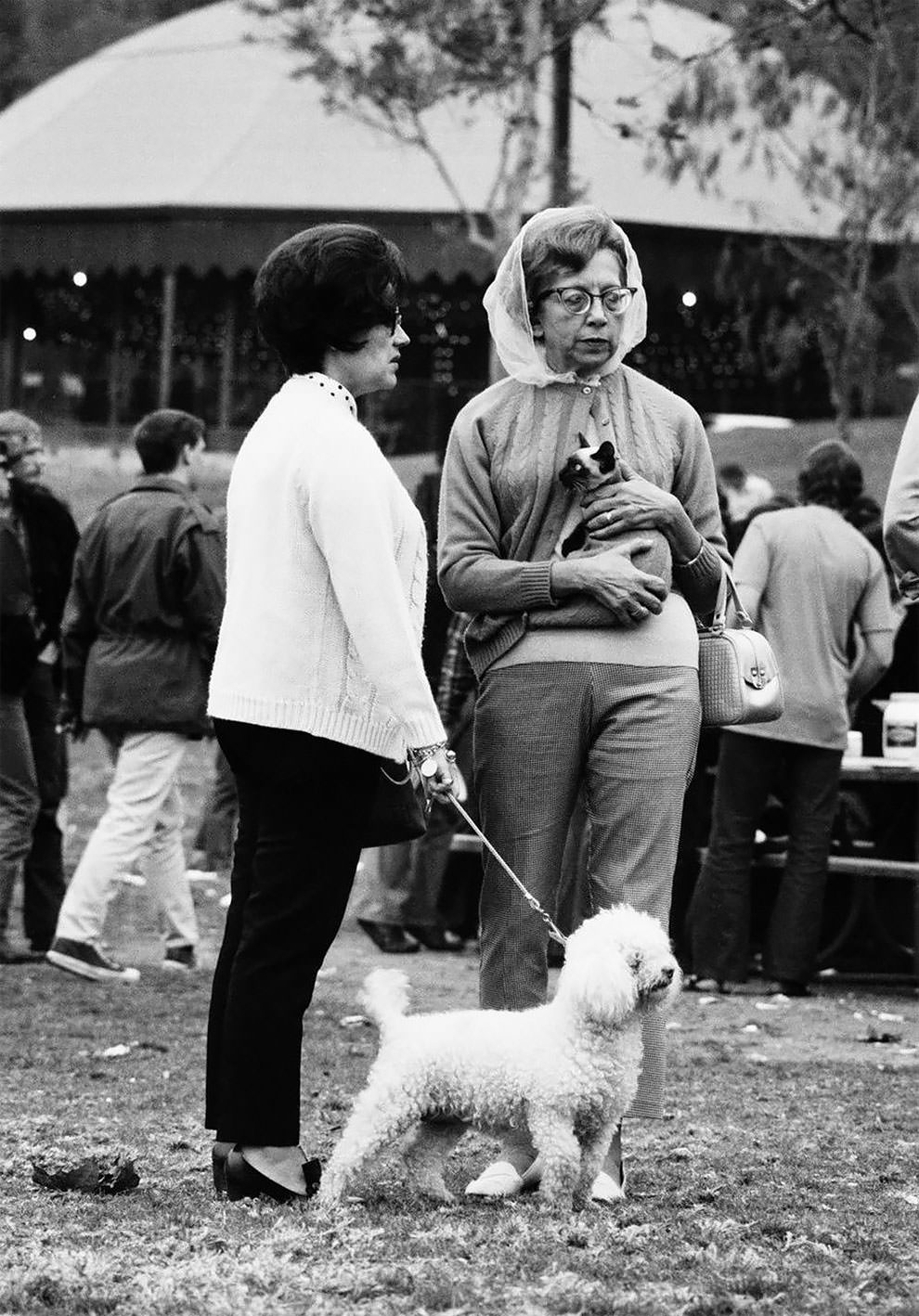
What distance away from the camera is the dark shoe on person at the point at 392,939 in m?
9.93

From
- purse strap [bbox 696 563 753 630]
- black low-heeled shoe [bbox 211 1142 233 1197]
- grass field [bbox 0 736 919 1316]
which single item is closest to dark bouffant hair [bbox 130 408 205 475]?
grass field [bbox 0 736 919 1316]

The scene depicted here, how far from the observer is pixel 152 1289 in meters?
3.65

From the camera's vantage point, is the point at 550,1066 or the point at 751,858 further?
the point at 751,858

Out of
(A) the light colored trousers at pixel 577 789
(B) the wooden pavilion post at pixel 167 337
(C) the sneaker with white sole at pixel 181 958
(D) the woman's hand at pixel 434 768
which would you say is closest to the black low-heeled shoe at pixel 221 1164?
(A) the light colored trousers at pixel 577 789

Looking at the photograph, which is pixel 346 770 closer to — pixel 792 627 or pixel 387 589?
pixel 387 589

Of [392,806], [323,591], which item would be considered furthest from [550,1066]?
[323,591]

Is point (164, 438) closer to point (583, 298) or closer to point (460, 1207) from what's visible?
point (583, 298)

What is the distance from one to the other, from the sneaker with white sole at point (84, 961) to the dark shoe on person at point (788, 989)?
8.80ft

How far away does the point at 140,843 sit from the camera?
878 centimetres

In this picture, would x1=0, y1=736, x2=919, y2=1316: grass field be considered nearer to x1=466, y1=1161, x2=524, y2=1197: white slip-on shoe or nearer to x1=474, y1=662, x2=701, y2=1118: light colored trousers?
x1=466, y1=1161, x2=524, y2=1197: white slip-on shoe

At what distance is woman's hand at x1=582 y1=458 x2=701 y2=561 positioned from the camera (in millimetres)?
4496

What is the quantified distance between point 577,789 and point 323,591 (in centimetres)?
75

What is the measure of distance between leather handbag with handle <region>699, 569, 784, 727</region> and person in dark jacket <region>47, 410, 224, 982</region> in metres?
4.30

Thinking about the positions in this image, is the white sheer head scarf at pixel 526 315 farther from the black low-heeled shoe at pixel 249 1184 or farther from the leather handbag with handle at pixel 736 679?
the black low-heeled shoe at pixel 249 1184
